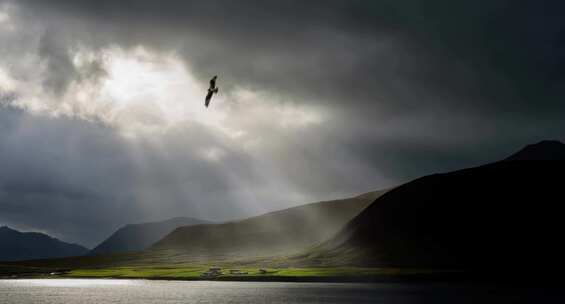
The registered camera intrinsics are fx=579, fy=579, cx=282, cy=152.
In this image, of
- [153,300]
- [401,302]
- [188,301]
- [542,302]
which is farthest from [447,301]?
[153,300]

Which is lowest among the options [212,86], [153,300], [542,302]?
[542,302]

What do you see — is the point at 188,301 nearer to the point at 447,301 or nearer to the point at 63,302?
the point at 63,302

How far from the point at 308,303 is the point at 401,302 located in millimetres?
19808

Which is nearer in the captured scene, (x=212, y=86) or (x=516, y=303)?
(x=212, y=86)

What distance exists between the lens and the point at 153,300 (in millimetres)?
132375

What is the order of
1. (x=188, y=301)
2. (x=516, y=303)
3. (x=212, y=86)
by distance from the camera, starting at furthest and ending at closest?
(x=188, y=301) → (x=516, y=303) → (x=212, y=86)

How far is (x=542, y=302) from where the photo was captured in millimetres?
123688

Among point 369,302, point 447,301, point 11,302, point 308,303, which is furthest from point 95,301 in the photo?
point 447,301

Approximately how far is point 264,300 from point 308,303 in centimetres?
1140

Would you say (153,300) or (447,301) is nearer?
(447,301)

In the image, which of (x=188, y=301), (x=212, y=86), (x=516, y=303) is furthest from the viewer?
(x=188, y=301)

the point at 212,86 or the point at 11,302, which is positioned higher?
the point at 212,86

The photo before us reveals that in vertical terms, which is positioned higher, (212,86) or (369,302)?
(212,86)

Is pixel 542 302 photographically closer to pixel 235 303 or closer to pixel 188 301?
pixel 235 303
